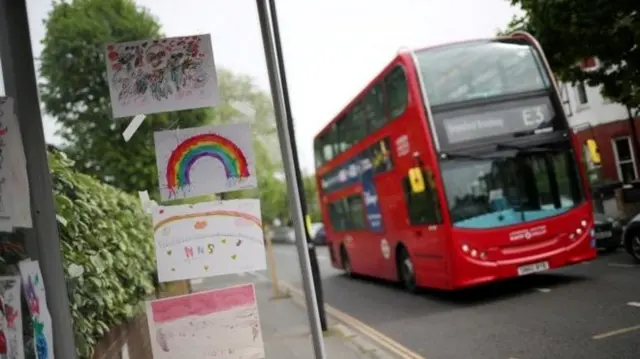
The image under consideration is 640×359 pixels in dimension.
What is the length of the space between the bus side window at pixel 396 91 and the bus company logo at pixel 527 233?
263 cm

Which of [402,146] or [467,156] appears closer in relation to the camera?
[467,156]

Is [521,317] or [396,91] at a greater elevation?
[396,91]

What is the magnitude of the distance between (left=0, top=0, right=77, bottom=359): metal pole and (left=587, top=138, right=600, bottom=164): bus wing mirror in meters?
8.41

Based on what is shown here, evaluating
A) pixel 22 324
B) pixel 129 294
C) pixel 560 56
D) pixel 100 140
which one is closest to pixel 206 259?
pixel 22 324

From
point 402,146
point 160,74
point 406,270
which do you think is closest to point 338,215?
point 406,270

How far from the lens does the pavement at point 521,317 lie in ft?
21.7

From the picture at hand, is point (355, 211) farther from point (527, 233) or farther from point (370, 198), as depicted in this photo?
point (527, 233)

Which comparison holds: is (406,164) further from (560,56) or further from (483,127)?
(560,56)

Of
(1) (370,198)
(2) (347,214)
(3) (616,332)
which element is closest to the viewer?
(3) (616,332)

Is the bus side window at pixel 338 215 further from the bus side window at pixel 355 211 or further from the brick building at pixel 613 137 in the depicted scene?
→ the brick building at pixel 613 137

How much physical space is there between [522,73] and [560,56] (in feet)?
12.9

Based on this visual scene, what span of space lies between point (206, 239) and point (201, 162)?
49cm

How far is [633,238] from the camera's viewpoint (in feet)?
36.8

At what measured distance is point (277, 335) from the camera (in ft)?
29.1
